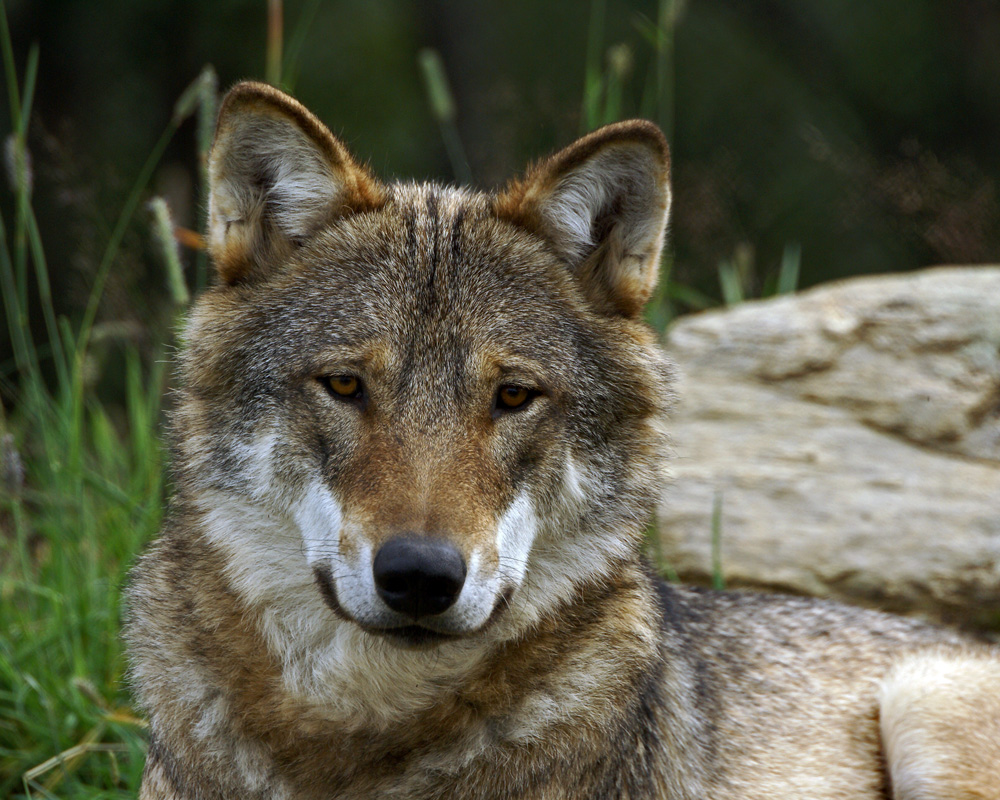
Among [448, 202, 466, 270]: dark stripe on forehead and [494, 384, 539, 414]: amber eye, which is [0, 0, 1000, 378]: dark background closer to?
[448, 202, 466, 270]: dark stripe on forehead

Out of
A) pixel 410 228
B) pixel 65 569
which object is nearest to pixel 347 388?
pixel 410 228

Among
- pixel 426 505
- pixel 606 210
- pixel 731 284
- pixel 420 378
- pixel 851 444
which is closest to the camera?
pixel 426 505

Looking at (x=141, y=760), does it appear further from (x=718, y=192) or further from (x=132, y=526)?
(x=718, y=192)

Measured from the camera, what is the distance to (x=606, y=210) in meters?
3.91

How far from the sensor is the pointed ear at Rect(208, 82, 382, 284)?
3.58 metres

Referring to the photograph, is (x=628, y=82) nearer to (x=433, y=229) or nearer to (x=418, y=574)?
(x=433, y=229)

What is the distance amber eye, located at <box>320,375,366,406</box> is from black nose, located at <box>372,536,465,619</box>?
0.61 metres

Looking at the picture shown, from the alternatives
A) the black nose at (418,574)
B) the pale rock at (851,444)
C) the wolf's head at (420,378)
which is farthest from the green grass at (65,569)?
the pale rock at (851,444)

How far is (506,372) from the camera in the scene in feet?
11.4

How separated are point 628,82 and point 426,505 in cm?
879

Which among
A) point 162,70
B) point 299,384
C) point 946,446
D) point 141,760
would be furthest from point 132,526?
point 162,70

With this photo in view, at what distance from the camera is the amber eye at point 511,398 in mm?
3475

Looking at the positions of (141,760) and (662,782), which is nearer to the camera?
(662,782)

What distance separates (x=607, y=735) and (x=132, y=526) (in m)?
3.01
